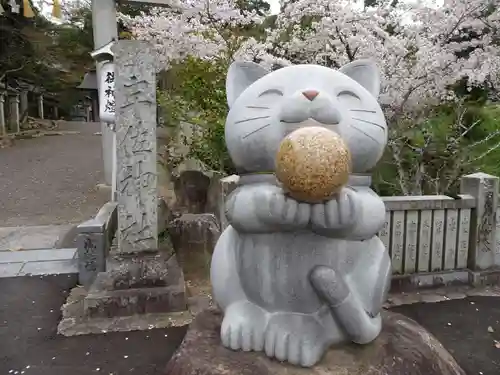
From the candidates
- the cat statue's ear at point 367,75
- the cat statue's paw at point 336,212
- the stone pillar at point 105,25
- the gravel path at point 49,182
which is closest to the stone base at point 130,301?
the cat statue's paw at point 336,212

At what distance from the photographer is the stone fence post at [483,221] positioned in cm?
556

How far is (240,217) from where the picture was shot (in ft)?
7.48

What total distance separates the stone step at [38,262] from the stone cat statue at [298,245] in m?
4.60

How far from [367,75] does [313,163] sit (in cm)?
98

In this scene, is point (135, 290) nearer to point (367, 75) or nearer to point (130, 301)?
point (130, 301)

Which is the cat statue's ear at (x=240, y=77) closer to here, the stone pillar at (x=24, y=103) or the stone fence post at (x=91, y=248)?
the stone fence post at (x=91, y=248)

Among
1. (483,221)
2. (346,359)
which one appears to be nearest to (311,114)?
(346,359)

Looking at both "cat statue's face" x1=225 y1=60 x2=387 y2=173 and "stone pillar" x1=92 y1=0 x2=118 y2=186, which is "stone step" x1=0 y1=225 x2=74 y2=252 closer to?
"stone pillar" x1=92 y1=0 x2=118 y2=186

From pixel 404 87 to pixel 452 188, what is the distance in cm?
169

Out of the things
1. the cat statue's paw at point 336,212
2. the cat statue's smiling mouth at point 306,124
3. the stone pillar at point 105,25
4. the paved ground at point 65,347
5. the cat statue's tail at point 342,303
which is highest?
the stone pillar at point 105,25

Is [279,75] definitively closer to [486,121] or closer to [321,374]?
[321,374]

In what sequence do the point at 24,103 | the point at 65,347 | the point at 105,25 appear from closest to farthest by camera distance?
1. the point at 65,347
2. the point at 105,25
3. the point at 24,103

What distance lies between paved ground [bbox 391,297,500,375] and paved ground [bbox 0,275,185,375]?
8.11 ft

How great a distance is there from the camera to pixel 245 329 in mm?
2371
